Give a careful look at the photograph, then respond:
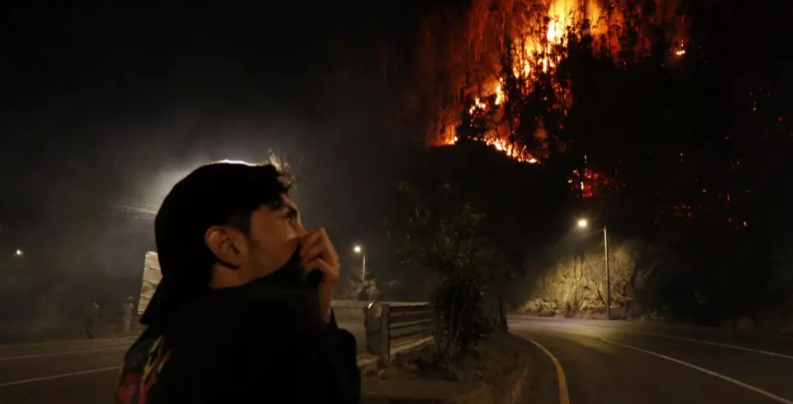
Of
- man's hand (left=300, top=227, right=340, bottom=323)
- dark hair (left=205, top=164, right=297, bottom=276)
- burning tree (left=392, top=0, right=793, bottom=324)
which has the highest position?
burning tree (left=392, top=0, right=793, bottom=324)

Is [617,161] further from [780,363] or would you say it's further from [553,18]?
[553,18]

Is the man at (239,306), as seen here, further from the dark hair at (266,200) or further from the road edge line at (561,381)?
the road edge line at (561,381)

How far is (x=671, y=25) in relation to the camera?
145 ft

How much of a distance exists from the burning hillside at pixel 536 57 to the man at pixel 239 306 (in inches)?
1458

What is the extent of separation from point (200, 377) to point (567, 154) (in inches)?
1685

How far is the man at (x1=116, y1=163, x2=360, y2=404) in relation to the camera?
1.11 metres

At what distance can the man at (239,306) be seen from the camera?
111 cm

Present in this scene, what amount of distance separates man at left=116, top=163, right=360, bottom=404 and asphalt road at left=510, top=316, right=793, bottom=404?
29.4 ft

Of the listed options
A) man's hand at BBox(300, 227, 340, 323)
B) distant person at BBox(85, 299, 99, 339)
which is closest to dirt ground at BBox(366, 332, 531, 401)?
man's hand at BBox(300, 227, 340, 323)

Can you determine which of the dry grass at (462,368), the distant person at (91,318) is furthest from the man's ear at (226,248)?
the distant person at (91,318)

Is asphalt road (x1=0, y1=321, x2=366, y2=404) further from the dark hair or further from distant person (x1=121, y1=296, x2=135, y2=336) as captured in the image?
the dark hair

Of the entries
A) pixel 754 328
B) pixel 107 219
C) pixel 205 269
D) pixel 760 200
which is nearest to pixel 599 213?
pixel 760 200

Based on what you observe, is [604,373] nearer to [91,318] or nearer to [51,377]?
[51,377]

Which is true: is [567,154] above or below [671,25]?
below
